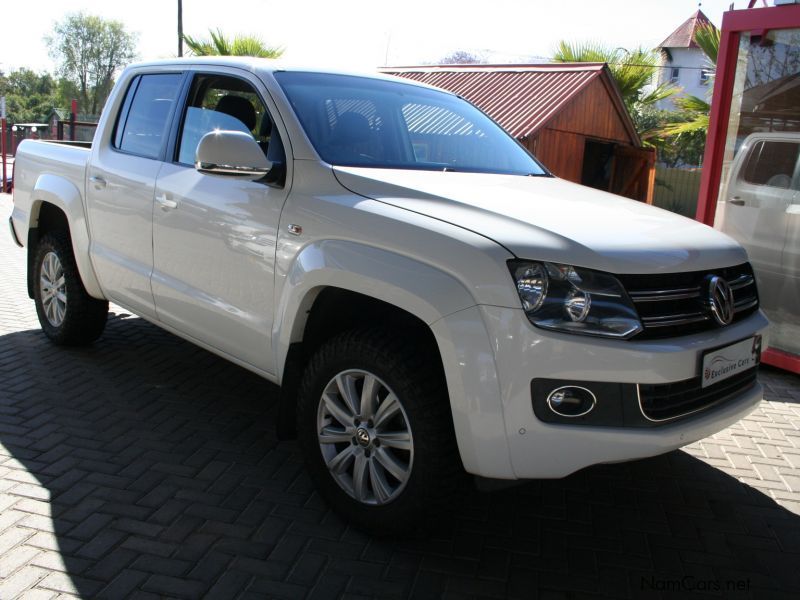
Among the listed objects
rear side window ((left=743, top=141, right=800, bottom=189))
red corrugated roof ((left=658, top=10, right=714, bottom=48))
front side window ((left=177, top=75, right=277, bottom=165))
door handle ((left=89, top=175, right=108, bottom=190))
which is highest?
red corrugated roof ((left=658, top=10, right=714, bottom=48))

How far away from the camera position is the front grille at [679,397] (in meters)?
2.51

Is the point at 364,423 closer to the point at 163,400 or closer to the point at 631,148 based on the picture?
the point at 163,400

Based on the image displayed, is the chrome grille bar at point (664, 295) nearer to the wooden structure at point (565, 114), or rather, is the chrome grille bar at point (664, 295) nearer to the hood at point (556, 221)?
the hood at point (556, 221)

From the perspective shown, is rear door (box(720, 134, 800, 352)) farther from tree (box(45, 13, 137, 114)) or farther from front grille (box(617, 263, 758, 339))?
tree (box(45, 13, 137, 114))

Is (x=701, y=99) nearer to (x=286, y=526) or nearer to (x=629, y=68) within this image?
(x=629, y=68)

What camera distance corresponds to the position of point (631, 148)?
19484 millimetres

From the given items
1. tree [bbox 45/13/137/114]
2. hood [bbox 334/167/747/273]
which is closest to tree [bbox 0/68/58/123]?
tree [bbox 45/13/137/114]

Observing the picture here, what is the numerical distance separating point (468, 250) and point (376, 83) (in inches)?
72.9

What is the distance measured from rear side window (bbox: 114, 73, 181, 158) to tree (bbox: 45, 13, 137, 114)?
280 feet

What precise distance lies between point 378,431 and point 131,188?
2.28 metres

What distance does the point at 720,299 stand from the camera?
2824 mm

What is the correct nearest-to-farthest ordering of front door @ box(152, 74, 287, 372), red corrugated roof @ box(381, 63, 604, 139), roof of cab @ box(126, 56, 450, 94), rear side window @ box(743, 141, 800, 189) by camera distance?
front door @ box(152, 74, 287, 372), roof of cab @ box(126, 56, 450, 94), rear side window @ box(743, 141, 800, 189), red corrugated roof @ box(381, 63, 604, 139)

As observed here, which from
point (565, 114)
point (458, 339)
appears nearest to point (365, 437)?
point (458, 339)

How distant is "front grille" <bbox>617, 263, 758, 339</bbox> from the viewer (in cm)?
253
